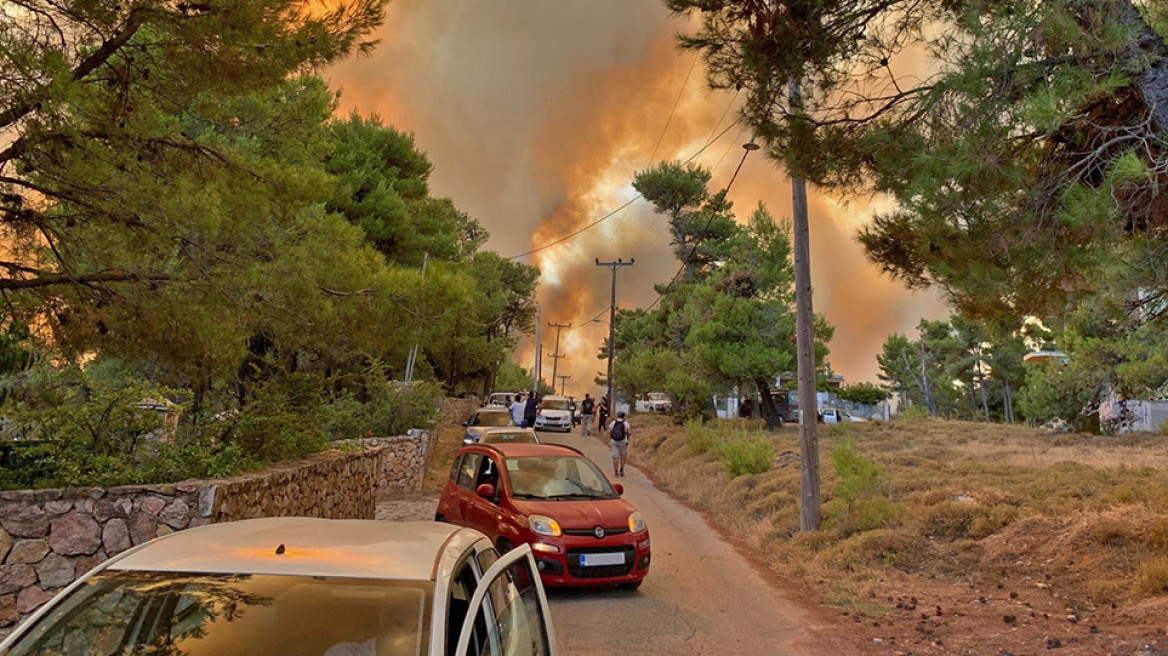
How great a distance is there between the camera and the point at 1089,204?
6.02 meters

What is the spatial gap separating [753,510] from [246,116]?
34.8 feet

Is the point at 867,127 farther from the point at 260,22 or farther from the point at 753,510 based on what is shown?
the point at 753,510

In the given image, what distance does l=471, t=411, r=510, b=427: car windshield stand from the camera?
83.4 ft

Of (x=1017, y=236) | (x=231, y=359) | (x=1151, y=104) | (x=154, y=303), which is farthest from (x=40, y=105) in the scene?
(x=1151, y=104)

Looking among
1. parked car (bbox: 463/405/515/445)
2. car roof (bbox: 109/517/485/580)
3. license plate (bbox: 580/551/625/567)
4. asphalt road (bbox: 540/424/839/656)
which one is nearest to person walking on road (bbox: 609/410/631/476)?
parked car (bbox: 463/405/515/445)

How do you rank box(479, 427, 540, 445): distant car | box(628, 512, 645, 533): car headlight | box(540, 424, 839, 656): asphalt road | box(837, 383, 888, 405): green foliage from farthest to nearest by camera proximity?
box(837, 383, 888, 405): green foliage
box(479, 427, 540, 445): distant car
box(628, 512, 645, 533): car headlight
box(540, 424, 839, 656): asphalt road

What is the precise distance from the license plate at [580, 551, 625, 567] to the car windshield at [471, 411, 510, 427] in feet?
55.9

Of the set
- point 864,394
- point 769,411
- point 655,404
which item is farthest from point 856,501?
point 655,404

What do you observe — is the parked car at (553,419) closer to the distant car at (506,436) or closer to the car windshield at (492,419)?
the car windshield at (492,419)

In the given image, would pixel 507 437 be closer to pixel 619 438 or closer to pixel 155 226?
pixel 619 438

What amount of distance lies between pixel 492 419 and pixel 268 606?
23.2 m

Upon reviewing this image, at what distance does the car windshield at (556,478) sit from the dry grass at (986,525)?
116 inches

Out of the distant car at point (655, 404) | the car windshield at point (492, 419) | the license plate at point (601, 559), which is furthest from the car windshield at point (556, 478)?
the distant car at point (655, 404)

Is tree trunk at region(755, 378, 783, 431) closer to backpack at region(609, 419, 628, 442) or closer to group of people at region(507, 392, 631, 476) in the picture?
group of people at region(507, 392, 631, 476)
